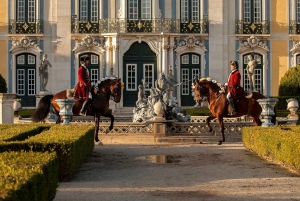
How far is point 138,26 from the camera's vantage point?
33906mm

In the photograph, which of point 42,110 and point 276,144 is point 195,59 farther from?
point 276,144

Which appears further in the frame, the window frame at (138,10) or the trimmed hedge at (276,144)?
the window frame at (138,10)

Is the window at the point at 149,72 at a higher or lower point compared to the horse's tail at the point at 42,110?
higher

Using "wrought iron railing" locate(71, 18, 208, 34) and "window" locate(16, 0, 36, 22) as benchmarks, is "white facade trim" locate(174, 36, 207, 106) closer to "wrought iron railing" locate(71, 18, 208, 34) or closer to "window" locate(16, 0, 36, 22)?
"wrought iron railing" locate(71, 18, 208, 34)

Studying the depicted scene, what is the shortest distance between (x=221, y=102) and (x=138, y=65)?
1472 cm

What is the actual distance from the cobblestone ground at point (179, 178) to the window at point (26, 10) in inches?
722

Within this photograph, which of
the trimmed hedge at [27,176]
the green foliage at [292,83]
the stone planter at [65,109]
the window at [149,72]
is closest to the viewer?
the trimmed hedge at [27,176]

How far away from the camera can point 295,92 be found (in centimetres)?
3198

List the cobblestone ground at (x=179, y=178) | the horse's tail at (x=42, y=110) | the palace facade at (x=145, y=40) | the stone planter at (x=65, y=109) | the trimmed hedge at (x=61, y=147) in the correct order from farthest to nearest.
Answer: the palace facade at (x=145, y=40)
the horse's tail at (x=42, y=110)
the stone planter at (x=65, y=109)
the trimmed hedge at (x=61, y=147)
the cobblestone ground at (x=179, y=178)

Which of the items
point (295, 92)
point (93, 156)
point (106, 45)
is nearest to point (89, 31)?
point (106, 45)

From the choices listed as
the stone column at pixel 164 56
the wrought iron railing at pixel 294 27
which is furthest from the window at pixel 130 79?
the wrought iron railing at pixel 294 27

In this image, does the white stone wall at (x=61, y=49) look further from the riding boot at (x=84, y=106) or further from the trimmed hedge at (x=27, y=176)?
the trimmed hedge at (x=27, y=176)

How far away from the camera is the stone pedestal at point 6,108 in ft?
73.7

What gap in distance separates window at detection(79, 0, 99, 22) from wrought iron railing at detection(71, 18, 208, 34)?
210mm
